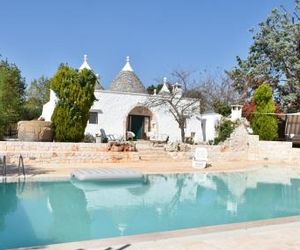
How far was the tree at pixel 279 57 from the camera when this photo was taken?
32.1 metres

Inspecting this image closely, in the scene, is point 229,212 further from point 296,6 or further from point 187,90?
point 187,90

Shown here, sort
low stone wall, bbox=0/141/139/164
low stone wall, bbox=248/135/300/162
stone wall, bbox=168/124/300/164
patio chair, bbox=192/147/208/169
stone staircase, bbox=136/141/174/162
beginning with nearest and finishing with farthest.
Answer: low stone wall, bbox=0/141/139/164 → patio chair, bbox=192/147/208/169 → stone staircase, bbox=136/141/174/162 → stone wall, bbox=168/124/300/164 → low stone wall, bbox=248/135/300/162

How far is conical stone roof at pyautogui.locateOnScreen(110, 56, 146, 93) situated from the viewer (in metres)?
34.1

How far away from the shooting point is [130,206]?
11875 mm

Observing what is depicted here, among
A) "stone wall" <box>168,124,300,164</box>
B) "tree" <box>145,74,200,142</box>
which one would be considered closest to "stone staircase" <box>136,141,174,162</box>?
"stone wall" <box>168,124,300,164</box>

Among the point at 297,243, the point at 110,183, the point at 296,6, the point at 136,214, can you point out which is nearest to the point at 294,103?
the point at 296,6

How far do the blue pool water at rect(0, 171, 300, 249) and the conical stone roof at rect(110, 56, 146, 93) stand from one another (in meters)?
17.5

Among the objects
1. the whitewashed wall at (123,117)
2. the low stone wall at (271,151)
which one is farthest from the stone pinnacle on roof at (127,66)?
the low stone wall at (271,151)

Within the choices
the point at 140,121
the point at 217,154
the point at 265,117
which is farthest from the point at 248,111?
the point at 140,121

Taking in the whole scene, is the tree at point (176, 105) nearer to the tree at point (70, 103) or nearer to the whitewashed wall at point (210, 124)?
the whitewashed wall at point (210, 124)

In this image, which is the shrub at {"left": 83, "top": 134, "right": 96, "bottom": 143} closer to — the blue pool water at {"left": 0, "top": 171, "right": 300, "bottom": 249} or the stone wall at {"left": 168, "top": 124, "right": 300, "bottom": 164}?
the stone wall at {"left": 168, "top": 124, "right": 300, "bottom": 164}

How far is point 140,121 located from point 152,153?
10.7 metres

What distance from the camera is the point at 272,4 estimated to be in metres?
33.6

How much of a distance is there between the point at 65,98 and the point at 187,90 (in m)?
22.0
